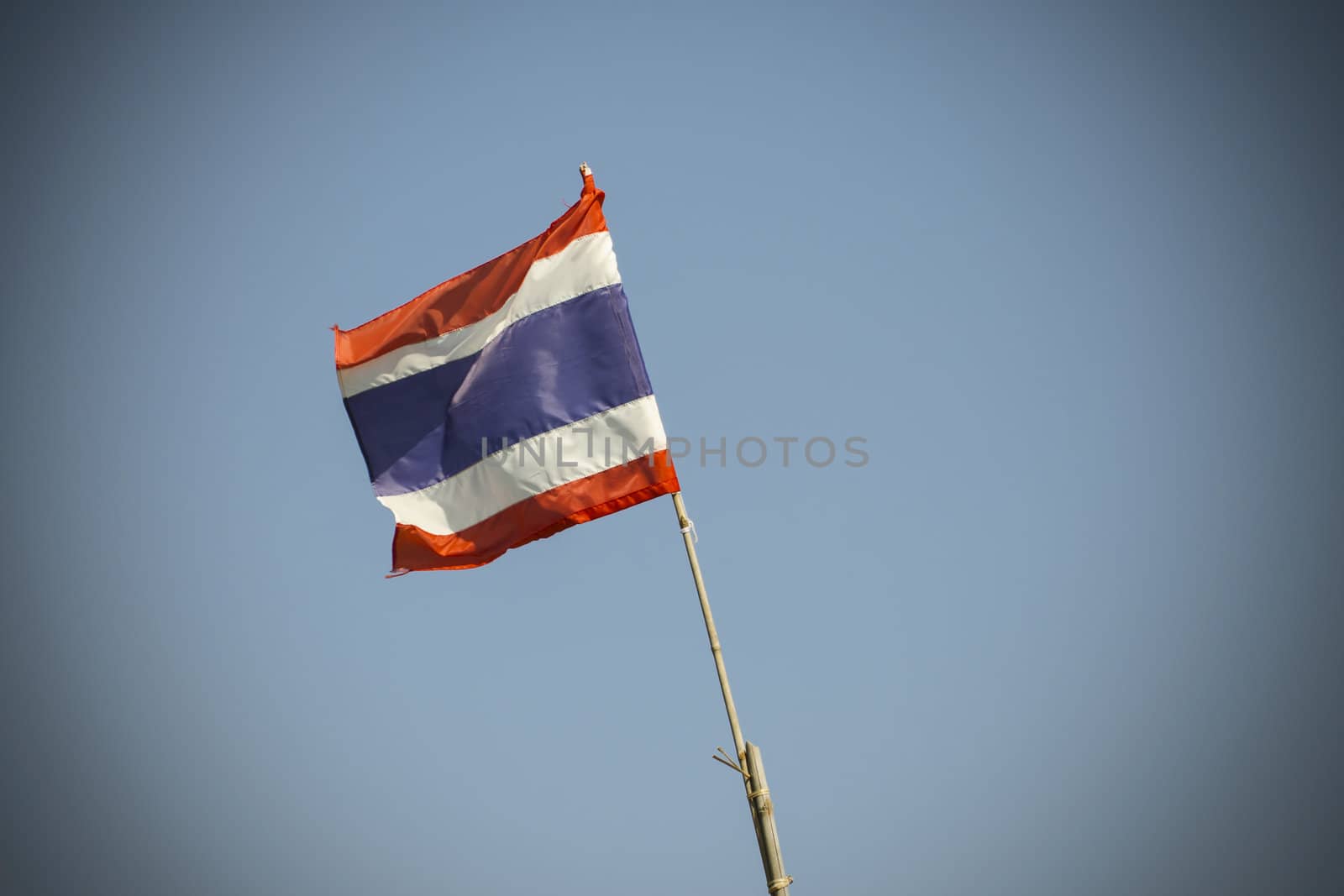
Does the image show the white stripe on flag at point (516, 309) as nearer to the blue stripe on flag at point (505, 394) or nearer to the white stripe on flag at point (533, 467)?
the blue stripe on flag at point (505, 394)

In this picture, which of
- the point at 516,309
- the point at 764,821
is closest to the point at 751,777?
the point at 764,821

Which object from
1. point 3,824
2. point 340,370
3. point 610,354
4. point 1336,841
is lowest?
point 1336,841

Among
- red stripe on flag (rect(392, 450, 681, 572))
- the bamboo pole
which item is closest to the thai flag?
red stripe on flag (rect(392, 450, 681, 572))

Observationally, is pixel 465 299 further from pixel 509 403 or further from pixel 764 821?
pixel 764 821

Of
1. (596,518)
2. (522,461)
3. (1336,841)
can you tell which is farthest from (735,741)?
(1336,841)

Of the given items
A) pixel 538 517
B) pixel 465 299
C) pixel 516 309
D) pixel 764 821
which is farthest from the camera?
pixel 465 299

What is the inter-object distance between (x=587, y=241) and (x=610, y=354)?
1492 millimetres

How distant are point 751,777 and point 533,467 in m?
4.69

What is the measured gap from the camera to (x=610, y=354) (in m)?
15.1

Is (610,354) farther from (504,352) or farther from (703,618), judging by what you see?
(703,618)

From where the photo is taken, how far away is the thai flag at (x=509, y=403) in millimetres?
14891

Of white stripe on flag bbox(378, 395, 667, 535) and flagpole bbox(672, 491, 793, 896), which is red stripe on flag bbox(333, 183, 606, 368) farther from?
flagpole bbox(672, 491, 793, 896)

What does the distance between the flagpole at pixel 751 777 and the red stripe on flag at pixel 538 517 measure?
1.38 m

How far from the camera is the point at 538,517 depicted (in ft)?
49.5
